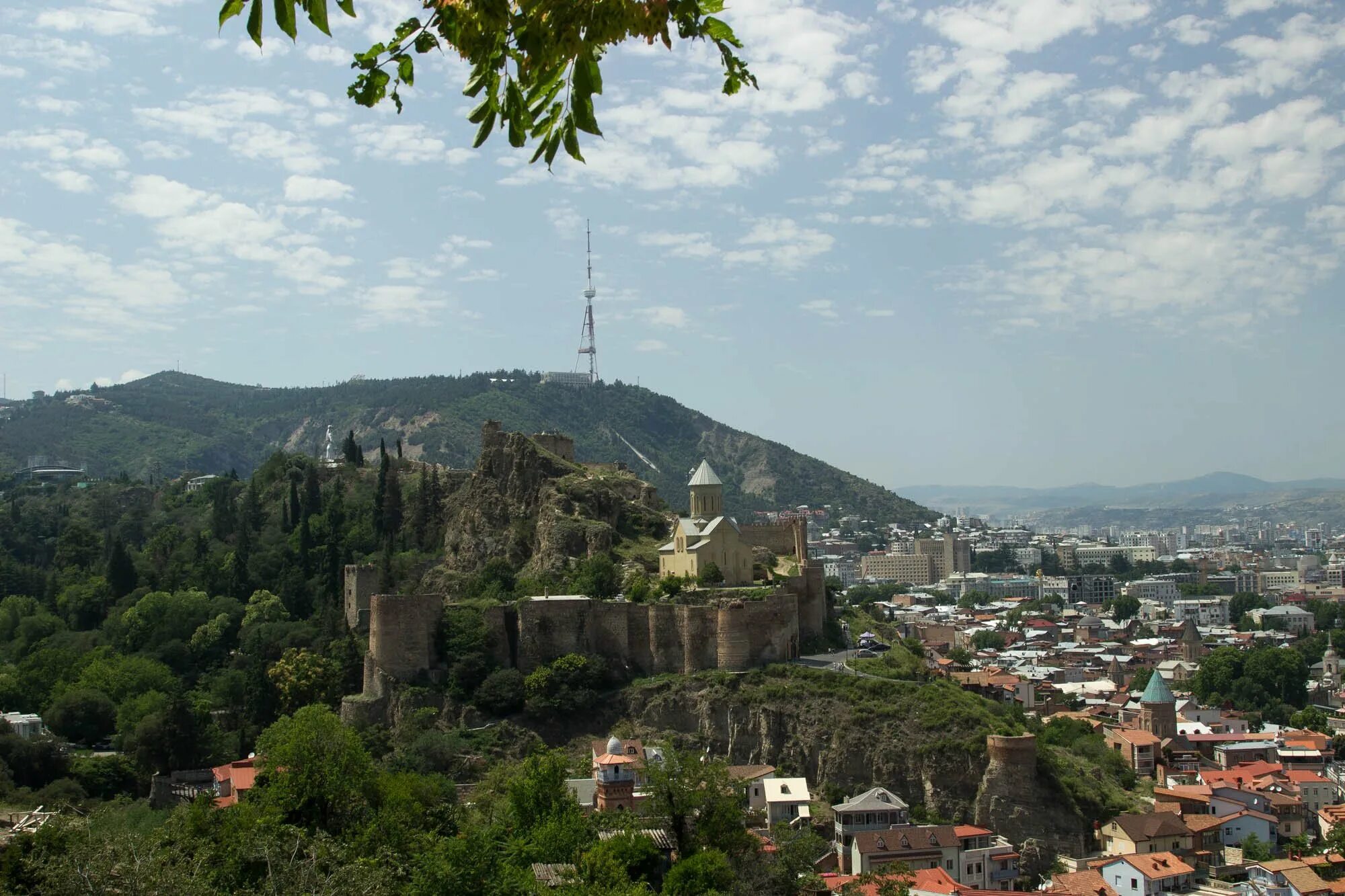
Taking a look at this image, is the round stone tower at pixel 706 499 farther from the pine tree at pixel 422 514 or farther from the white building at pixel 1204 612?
the white building at pixel 1204 612

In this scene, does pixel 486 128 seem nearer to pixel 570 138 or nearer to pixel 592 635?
pixel 570 138

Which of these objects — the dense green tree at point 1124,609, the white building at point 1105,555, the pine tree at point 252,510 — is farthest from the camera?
the white building at point 1105,555

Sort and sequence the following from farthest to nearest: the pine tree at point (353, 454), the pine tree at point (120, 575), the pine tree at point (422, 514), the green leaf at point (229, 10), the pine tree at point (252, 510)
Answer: the pine tree at point (353, 454) < the pine tree at point (252, 510) < the pine tree at point (422, 514) < the pine tree at point (120, 575) < the green leaf at point (229, 10)

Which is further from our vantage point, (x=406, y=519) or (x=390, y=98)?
(x=406, y=519)

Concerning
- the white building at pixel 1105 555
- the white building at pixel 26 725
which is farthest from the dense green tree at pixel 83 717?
the white building at pixel 1105 555

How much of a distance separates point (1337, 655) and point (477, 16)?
95691mm

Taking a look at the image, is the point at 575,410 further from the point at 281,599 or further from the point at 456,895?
the point at 456,895

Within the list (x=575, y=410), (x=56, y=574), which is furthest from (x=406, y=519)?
(x=575, y=410)

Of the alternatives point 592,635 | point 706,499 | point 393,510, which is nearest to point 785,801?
point 592,635

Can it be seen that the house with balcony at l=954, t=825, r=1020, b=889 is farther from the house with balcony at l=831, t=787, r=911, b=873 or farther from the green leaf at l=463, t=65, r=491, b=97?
the green leaf at l=463, t=65, r=491, b=97

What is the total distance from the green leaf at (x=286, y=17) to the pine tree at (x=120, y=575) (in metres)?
53.6

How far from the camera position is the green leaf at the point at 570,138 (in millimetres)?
5562

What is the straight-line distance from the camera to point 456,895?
27.0 metres

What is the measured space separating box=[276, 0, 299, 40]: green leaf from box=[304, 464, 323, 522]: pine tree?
5495cm
